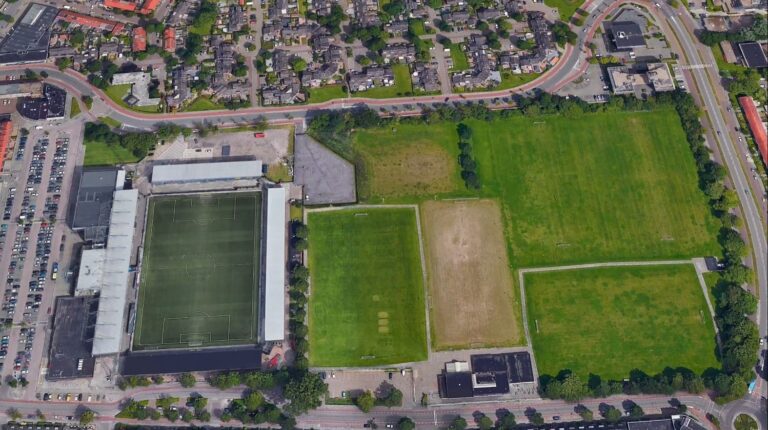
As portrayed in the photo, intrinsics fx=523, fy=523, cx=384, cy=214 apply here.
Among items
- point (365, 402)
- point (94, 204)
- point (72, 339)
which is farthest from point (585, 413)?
point (94, 204)

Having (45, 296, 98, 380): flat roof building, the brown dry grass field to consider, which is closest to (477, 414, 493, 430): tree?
the brown dry grass field

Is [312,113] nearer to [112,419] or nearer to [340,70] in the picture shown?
[340,70]

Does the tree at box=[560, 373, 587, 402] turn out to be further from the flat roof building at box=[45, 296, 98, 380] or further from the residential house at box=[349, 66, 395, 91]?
the flat roof building at box=[45, 296, 98, 380]

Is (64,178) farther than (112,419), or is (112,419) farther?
(64,178)

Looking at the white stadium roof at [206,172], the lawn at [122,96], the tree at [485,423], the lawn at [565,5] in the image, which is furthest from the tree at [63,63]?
the tree at [485,423]

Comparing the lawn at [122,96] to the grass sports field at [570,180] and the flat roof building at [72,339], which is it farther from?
the grass sports field at [570,180]

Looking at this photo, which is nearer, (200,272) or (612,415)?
(612,415)

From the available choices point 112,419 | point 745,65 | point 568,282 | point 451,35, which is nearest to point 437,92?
point 451,35

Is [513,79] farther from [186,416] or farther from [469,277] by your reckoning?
[186,416]
